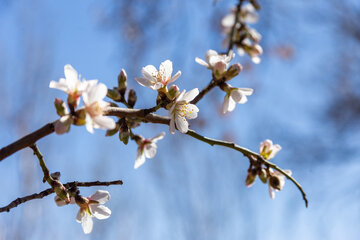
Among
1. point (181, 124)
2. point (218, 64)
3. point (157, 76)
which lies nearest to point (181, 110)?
point (181, 124)

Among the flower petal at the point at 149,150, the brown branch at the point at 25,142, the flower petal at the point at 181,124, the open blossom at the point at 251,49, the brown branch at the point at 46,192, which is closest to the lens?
the brown branch at the point at 25,142

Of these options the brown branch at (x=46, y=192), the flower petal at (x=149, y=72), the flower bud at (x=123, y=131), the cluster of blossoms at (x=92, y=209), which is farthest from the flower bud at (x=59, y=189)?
the flower petal at (x=149, y=72)

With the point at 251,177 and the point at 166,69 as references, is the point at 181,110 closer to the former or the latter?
the point at 166,69

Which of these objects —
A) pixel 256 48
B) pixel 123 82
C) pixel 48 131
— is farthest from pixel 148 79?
pixel 256 48

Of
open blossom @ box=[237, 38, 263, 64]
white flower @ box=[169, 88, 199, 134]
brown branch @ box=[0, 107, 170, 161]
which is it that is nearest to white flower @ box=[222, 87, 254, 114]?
white flower @ box=[169, 88, 199, 134]

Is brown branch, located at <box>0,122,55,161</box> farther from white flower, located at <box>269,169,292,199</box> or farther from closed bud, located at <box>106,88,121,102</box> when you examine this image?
white flower, located at <box>269,169,292,199</box>

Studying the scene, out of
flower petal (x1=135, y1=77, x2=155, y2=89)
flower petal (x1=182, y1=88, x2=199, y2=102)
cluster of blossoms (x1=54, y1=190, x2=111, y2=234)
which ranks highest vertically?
flower petal (x1=135, y1=77, x2=155, y2=89)

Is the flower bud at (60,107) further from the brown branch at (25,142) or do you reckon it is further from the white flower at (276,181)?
the white flower at (276,181)
